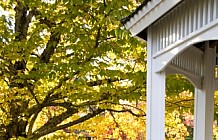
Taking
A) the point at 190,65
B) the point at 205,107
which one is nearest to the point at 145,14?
the point at 190,65

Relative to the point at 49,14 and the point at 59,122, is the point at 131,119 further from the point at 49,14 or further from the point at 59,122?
the point at 49,14

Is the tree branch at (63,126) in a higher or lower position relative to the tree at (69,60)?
lower

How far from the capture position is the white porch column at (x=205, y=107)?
12.5 feet

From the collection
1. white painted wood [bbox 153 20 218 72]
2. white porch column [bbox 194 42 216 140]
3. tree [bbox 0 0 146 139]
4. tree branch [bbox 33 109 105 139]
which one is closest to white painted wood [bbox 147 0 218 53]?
white painted wood [bbox 153 20 218 72]

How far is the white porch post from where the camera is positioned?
10.4 ft

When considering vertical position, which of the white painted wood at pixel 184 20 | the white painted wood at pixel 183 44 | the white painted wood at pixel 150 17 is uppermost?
the white painted wood at pixel 150 17

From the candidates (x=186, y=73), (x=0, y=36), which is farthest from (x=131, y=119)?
(x=186, y=73)

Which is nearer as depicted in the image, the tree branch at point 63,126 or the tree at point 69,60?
the tree at point 69,60

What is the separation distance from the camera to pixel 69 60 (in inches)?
203

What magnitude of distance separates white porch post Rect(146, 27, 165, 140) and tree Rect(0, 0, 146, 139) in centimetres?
72

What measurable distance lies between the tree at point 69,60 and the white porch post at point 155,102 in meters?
0.72

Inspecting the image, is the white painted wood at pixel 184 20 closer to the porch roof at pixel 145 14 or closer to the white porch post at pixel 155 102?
the porch roof at pixel 145 14

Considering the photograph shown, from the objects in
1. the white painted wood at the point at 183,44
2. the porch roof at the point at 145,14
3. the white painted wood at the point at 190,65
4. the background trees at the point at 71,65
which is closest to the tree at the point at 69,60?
the background trees at the point at 71,65

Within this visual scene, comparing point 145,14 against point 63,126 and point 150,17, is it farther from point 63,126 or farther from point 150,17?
point 63,126
